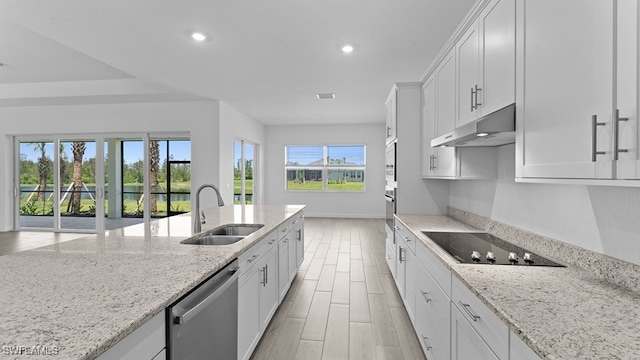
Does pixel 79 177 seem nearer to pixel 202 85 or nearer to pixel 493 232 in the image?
pixel 202 85

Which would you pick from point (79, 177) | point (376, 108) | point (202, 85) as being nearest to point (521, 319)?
point (202, 85)

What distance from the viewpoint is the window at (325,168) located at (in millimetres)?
8609

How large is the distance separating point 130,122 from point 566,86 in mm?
6727

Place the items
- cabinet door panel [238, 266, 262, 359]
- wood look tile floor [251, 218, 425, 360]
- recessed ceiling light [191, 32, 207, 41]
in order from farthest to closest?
recessed ceiling light [191, 32, 207, 41] < wood look tile floor [251, 218, 425, 360] < cabinet door panel [238, 266, 262, 359]

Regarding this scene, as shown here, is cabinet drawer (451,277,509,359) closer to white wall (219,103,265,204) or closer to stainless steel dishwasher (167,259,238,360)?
stainless steel dishwasher (167,259,238,360)

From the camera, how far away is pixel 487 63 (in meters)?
1.84

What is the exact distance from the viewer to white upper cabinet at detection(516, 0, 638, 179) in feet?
2.93

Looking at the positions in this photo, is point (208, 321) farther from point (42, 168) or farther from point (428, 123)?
point (42, 168)

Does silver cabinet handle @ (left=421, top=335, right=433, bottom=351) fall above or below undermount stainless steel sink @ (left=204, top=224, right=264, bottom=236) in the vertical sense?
below

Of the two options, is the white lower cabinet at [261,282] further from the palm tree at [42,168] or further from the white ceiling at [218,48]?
the palm tree at [42,168]

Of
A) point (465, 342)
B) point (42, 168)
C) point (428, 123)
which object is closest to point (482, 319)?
point (465, 342)

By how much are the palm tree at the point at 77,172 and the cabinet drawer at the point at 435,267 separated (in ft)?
23.1

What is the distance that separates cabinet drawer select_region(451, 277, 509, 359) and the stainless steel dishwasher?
1120 mm

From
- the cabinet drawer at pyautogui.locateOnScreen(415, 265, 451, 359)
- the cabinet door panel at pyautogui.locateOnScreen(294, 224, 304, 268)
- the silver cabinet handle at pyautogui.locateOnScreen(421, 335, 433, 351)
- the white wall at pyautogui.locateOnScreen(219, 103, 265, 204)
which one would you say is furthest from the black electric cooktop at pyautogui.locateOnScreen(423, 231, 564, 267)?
the white wall at pyautogui.locateOnScreen(219, 103, 265, 204)
